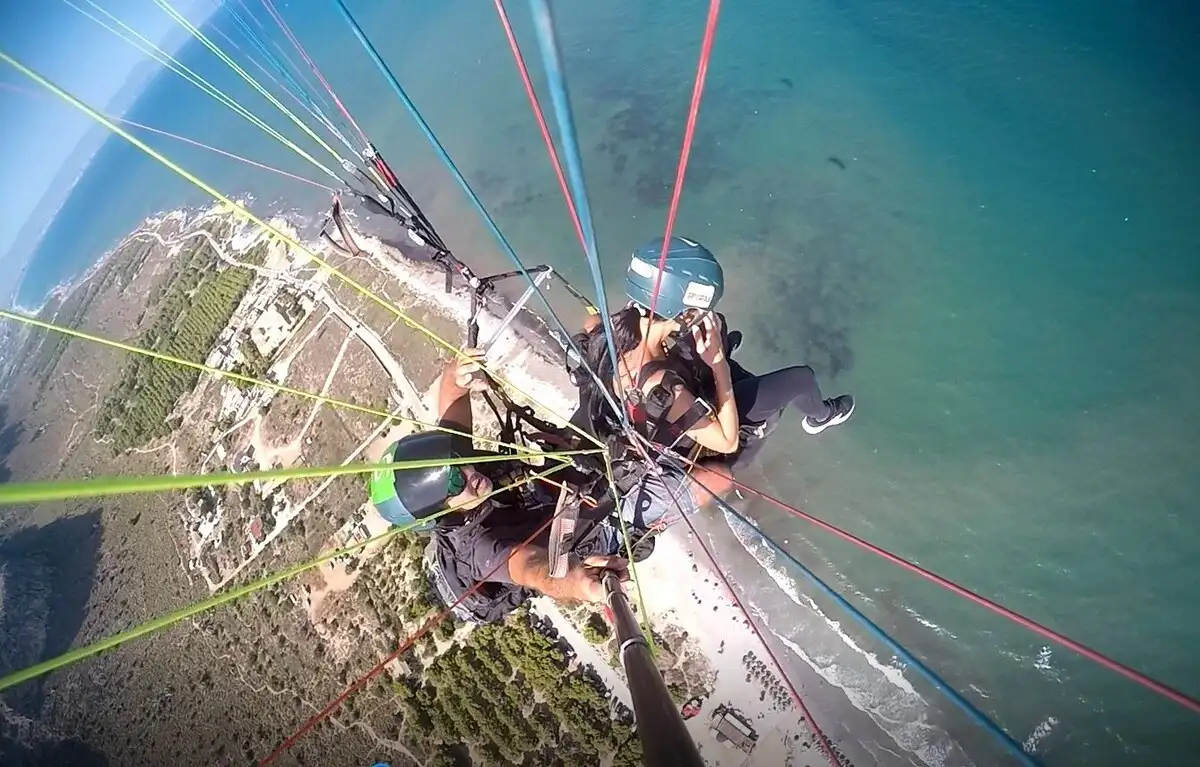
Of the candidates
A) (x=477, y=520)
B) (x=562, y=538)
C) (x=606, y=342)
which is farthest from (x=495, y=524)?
(x=606, y=342)

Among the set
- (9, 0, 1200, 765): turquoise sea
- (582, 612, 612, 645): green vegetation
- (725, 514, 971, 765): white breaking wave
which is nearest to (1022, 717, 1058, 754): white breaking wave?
(9, 0, 1200, 765): turquoise sea

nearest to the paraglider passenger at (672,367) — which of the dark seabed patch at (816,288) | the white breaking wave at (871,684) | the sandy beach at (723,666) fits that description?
the sandy beach at (723,666)

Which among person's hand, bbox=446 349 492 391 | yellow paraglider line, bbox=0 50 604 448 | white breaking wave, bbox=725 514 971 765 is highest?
yellow paraglider line, bbox=0 50 604 448

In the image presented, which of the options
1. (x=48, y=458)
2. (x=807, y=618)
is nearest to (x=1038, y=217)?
(x=807, y=618)

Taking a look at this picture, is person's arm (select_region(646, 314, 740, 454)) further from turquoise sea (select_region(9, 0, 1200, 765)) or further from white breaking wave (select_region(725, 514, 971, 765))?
turquoise sea (select_region(9, 0, 1200, 765))

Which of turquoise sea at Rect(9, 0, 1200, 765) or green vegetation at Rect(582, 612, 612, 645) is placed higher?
turquoise sea at Rect(9, 0, 1200, 765)

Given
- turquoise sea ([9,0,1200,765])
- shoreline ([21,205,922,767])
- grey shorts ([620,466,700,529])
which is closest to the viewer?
grey shorts ([620,466,700,529])

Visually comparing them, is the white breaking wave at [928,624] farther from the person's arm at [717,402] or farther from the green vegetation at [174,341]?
the green vegetation at [174,341]
